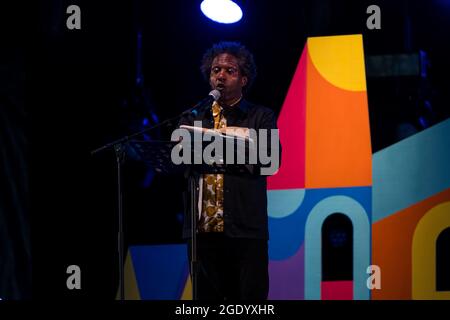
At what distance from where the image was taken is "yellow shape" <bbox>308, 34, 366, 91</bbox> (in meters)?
5.16

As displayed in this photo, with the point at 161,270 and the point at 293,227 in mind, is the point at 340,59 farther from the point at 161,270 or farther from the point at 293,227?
the point at 161,270

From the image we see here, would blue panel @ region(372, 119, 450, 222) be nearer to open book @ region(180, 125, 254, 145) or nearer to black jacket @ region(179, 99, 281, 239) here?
black jacket @ region(179, 99, 281, 239)

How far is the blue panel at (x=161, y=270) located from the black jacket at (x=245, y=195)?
1.80m

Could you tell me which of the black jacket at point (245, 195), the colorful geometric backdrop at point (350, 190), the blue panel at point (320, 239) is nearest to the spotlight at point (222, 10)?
the colorful geometric backdrop at point (350, 190)

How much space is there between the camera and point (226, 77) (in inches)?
156

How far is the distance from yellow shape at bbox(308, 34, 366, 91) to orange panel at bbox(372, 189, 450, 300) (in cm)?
92

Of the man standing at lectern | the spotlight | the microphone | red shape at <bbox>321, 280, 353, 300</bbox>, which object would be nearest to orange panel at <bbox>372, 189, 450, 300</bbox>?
red shape at <bbox>321, 280, 353, 300</bbox>

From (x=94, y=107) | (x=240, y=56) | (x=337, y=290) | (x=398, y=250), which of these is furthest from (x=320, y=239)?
(x=94, y=107)

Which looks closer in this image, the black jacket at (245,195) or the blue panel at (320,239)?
the black jacket at (245,195)

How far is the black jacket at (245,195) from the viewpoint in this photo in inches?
145

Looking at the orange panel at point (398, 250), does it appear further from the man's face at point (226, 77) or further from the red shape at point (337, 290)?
the man's face at point (226, 77)
